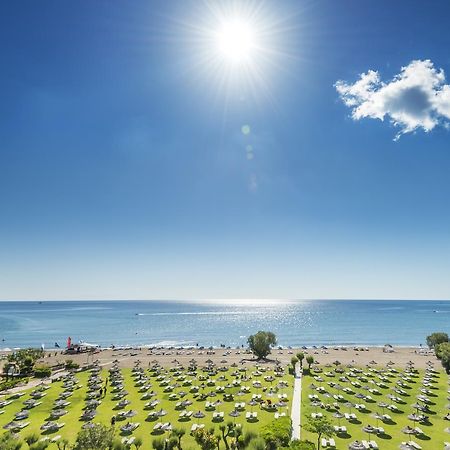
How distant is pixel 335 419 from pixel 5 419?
45.0 meters

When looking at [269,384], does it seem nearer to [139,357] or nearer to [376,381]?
[376,381]

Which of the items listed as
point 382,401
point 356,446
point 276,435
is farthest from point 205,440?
point 382,401

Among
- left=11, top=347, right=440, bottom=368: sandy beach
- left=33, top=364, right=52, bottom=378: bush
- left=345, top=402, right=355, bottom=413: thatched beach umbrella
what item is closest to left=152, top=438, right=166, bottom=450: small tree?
left=345, top=402, right=355, bottom=413: thatched beach umbrella

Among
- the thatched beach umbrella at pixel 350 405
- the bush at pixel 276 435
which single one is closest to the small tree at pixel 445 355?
the thatched beach umbrella at pixel 350 405

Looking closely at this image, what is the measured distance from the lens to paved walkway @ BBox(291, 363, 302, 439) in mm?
38219

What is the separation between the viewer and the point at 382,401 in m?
50.7

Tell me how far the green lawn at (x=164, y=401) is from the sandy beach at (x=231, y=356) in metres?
15.3

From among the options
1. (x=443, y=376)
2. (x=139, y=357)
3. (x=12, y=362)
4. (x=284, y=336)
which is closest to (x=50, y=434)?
(x=12, y=362)

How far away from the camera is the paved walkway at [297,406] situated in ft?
125

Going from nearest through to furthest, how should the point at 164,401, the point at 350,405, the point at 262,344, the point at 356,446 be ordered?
1. the point at 356,446
2. the point at 350,405
3. the point at 164,401
4. the point at 262,344

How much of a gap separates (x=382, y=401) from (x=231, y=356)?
50.7m

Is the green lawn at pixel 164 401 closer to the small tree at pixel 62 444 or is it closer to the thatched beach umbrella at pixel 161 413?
the thatched beach umbrella at pixel 161 413

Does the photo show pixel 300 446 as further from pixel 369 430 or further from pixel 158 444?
pixel 369 430

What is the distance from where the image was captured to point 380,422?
42000mm
